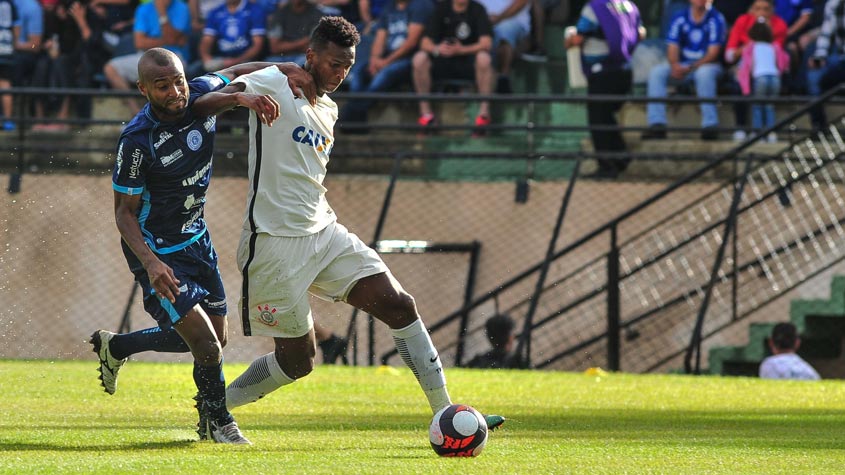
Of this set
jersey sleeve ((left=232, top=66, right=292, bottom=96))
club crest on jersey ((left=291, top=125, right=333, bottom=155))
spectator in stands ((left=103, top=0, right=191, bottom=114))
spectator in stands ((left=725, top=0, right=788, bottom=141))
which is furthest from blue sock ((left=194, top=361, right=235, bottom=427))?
spectator in stands ((left=103, top=0, right=191, bottom=114))

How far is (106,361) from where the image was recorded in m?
8.90

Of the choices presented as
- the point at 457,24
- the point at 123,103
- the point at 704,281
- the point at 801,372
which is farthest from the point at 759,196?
the point at 123,103

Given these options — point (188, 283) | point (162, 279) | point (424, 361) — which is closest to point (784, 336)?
point (424, 361)

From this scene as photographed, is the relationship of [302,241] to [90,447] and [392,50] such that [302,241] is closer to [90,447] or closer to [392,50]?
[90,447]

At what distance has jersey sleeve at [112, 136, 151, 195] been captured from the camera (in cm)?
802

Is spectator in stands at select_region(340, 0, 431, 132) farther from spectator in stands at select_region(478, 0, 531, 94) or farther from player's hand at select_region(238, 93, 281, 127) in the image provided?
player's hand at select_region(238, 93, 281, 127)

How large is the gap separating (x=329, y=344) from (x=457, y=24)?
15.5 ft

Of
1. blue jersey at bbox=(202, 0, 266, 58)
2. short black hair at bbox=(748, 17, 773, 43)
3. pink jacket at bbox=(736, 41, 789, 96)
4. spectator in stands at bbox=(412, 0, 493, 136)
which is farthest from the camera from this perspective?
blue jersey at bbox=(202, 0, 266, 58)

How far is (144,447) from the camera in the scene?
793 centimetres

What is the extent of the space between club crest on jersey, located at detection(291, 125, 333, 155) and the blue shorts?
2.75 ft

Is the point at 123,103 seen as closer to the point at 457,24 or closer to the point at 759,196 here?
the point at 457,24

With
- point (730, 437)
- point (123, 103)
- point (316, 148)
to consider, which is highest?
point (316, 148)

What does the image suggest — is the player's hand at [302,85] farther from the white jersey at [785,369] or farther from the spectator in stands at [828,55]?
the spectator in stands at [828,55]

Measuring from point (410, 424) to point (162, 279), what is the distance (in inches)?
103
